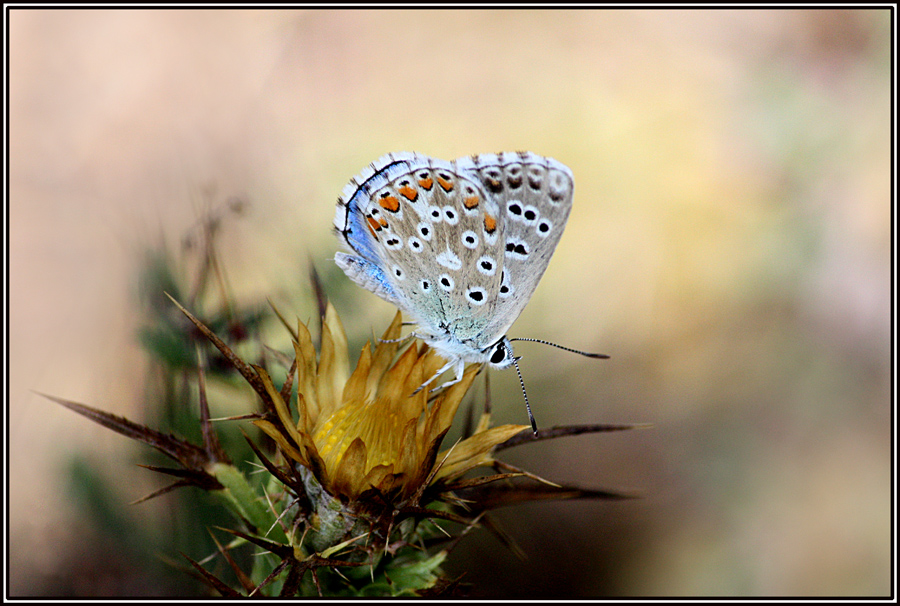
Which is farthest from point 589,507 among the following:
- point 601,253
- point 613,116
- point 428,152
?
point 613,116

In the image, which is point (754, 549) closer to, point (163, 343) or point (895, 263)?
point (895, 263)

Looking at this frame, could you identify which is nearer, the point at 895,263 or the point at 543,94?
the point at 895,263

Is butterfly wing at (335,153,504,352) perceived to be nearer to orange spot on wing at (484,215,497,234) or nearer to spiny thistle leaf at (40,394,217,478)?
orange spot on wing at (484,215,497,234)

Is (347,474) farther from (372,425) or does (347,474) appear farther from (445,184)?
→ (445,184)

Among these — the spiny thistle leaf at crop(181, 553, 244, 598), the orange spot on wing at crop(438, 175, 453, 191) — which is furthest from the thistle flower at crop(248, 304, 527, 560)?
the orange spot on wing at crop(438, 175, 453, 191)

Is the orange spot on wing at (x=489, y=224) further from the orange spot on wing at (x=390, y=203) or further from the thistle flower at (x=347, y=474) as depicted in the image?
the thistle flower at (x=347, y=474)

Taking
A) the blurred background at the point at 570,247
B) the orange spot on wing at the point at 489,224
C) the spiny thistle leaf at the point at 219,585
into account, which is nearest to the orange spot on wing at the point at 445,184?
the orange spot on wing at the point at 489,224
